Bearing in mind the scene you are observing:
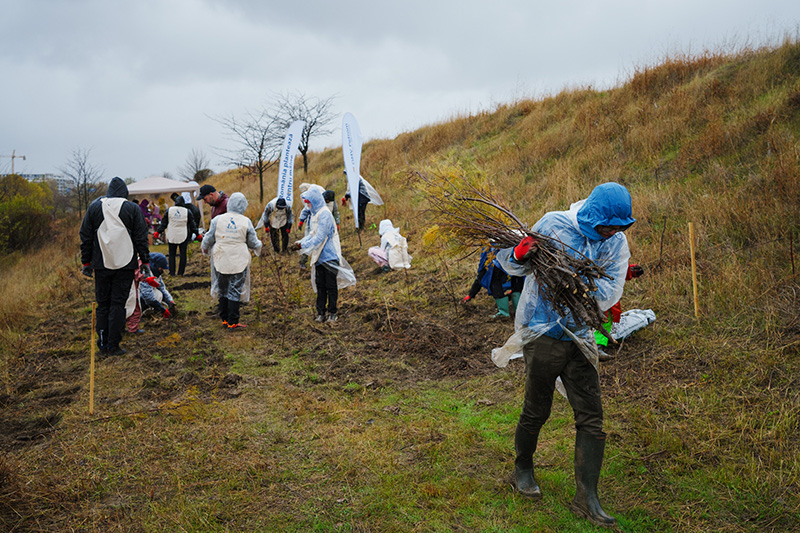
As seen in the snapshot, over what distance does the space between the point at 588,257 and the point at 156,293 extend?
6.49 metres

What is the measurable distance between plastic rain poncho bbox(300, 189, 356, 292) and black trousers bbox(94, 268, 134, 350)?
2.15 metres

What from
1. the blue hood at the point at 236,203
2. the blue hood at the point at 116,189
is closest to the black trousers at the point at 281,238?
the blue hood at the point at 236,203

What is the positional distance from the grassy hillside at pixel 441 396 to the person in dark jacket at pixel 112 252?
487 mm

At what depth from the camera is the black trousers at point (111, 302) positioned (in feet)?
19.5

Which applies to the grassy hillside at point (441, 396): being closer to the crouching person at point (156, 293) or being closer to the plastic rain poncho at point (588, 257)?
the crouching person at point (156, 293)

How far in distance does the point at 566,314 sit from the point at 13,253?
16.5 meters

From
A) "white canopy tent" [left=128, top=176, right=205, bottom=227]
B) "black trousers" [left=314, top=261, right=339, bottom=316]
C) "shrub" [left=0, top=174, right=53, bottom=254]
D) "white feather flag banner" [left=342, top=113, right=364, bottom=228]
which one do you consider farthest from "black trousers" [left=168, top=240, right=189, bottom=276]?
"white canopy tent" [left=128, top=176, right=205, bottom=227]

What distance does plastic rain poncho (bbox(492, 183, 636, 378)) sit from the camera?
277 cm

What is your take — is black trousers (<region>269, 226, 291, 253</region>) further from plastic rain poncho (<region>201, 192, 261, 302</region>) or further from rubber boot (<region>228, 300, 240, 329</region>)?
rubber boot (<region>228, 300, 240, 329</region>)

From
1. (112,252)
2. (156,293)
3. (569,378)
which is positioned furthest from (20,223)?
(569,378)

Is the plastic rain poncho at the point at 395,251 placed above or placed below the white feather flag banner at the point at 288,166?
below

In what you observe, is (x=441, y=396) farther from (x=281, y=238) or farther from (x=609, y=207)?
(x=281, y=238)

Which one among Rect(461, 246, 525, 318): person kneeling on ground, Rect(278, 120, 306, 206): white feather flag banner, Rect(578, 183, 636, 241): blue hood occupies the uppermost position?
Rect(278, 120, 306, 206): white feather flag banner

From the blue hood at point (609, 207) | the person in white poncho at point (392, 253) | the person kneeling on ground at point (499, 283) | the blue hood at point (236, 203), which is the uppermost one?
the blue hood at point (236, 203)
